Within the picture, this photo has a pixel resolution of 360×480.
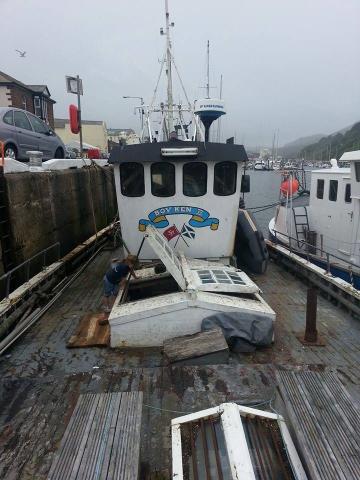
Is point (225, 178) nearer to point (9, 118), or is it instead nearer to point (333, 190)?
point (9, 118)

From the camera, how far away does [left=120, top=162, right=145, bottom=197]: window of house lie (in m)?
7.91

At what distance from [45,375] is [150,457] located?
2.27m

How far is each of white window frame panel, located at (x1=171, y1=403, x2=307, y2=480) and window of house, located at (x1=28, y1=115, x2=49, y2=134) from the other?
1077cm

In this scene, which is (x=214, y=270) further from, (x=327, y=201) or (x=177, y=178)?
(x=327, y=201)

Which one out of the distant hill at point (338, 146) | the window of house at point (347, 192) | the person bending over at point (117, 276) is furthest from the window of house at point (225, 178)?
the distant hill at point (338, 146)

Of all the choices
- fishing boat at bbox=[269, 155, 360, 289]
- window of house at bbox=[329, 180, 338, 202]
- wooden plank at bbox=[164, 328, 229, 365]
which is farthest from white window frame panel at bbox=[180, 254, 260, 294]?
window of house at bbox=[329, 180, 338, 202]

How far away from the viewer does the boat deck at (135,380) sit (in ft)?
12.2

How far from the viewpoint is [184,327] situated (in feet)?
18.9

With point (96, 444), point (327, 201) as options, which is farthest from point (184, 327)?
point (327, 201)

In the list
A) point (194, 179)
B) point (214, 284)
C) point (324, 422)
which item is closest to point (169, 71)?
point (194, 179)

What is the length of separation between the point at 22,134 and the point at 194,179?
19.6 ft

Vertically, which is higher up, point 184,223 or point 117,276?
point 184,223

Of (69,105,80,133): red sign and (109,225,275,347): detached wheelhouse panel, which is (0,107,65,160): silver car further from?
(109,225,275,347): detached wheelhouse panel

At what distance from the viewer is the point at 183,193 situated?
801cm
